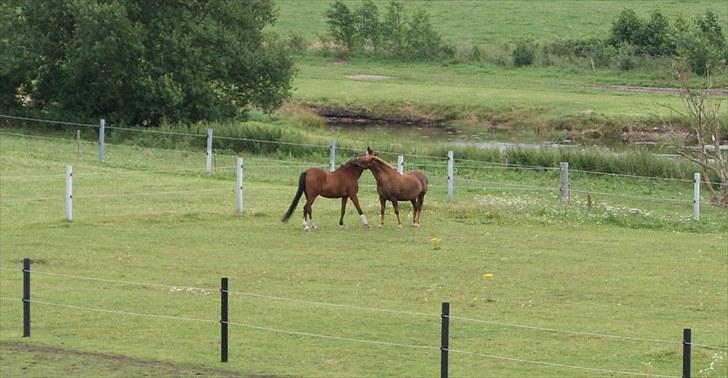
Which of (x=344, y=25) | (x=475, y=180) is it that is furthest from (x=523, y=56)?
(x=475, y=180)

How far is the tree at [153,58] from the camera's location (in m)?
43.0

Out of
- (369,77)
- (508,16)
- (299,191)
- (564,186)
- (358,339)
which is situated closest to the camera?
(358,339)

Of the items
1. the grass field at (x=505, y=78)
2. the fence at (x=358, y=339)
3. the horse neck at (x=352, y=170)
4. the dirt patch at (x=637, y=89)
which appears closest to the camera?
the fence at (x=358, y=339)

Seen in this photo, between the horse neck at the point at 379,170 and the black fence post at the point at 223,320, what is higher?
the horse neck at the point at 379,170

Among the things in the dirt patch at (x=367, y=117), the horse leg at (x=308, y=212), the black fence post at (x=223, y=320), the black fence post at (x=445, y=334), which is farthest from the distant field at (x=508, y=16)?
the black fence post at (x=445, y=334)

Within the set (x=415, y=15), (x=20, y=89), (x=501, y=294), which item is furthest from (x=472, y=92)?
(x=501, y=294)

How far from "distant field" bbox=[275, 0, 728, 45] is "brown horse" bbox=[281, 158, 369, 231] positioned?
45549 millimetres

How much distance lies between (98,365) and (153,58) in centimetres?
3008

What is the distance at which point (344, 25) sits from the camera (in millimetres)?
76688

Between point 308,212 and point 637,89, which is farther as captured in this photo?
point 637,89

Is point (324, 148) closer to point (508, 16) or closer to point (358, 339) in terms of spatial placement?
point (358, 339)

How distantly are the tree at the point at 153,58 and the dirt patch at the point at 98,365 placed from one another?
2773 cm

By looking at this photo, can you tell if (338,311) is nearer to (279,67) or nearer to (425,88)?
(279,67)

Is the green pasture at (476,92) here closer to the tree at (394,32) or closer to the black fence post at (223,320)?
the tree at (394,32)
